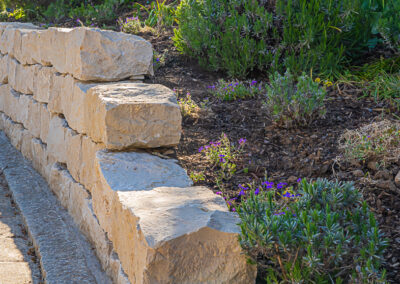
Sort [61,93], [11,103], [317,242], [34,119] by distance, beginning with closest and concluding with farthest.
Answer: [317,242]
[61,93]
[34,119]
[11,103]

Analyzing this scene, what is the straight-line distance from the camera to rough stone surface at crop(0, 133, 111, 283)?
304cm

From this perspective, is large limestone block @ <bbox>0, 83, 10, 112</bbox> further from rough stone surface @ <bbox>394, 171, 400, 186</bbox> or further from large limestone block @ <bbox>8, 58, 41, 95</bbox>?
rough stone surface @ <bbox>394, 171, 400, 186</bbox>

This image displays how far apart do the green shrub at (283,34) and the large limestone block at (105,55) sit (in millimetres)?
1331

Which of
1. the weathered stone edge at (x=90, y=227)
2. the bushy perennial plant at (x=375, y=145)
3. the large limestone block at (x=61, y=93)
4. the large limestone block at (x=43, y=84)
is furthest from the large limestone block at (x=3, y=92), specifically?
the bushy perennial plant at (x=375, y=145)

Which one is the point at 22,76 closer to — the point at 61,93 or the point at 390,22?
the point at 61,93

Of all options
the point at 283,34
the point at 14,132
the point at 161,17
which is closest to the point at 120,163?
the point at 283,34

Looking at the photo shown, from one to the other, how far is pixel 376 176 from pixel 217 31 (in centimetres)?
283

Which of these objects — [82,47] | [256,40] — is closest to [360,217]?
[82,47]

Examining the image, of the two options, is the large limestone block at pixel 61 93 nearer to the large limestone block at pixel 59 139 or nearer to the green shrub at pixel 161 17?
the large limestone block at pixel 59 139

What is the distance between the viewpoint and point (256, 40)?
5.11 metres

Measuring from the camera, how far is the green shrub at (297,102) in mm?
3588

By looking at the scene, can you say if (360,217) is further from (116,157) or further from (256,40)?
(256,40)

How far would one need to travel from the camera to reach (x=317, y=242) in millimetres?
1939

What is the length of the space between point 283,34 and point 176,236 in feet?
10.5
